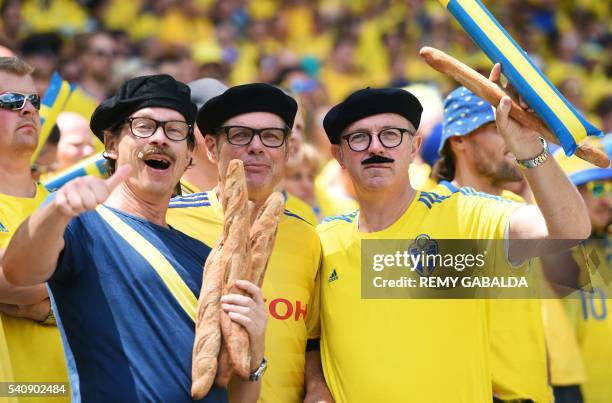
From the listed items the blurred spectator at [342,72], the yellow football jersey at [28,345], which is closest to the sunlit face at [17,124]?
the yellow football jersey at [28,345]

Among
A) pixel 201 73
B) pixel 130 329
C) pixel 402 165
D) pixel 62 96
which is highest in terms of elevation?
pixel 201 73

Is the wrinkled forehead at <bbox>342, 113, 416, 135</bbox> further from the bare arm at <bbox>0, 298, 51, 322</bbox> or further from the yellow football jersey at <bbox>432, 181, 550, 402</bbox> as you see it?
the bare arm at <bbox>0, 298, 51, 322</bbox>

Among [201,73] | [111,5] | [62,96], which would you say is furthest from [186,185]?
Answer: [111,5]

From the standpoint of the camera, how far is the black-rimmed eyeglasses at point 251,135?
4.30m

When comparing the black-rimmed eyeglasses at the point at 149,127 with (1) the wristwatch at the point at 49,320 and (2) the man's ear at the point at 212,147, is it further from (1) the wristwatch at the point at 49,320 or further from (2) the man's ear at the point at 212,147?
(1) the wristwatch at the point at 49,320

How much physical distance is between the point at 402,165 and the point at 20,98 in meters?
1.69

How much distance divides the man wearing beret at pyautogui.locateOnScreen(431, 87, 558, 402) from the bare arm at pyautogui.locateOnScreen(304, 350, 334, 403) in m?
0.78

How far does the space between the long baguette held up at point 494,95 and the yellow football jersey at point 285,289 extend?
3.26 ft

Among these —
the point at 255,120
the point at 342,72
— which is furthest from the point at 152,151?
the point at 342,72

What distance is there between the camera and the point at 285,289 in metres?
4.27

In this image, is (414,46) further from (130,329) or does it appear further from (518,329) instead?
(130,329)

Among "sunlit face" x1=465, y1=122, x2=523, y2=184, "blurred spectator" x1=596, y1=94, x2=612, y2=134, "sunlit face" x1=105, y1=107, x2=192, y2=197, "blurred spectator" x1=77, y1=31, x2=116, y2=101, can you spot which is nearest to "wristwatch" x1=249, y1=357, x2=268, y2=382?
"sunlit face" x1=105, y1=107, x2=192, y2=197

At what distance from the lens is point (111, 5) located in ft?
43.0

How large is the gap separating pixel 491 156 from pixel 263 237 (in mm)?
2105
